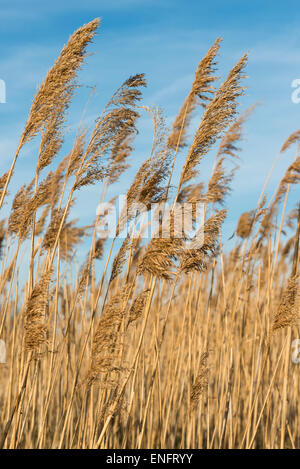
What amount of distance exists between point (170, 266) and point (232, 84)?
3.36ft

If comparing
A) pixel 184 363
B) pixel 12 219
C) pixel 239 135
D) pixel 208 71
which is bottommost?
pixel 184 363

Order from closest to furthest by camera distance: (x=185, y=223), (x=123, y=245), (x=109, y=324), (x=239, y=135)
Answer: (x=109, y=324), (x=185, y=223), (x=123, y=245), (x=239, y=135)

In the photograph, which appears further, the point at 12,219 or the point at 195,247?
the point at 12,219

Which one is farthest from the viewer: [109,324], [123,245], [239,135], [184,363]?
[184,363]

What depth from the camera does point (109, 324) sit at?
222 centimetres

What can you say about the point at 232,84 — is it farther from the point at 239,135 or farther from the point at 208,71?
the point at 239,135

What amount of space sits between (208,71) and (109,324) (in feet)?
4.82

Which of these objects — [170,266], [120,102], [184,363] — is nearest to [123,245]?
[170,266]

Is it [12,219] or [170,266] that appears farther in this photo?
[12,219]

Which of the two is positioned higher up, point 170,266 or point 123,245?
point 123,245

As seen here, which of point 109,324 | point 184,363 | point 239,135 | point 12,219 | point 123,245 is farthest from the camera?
point 184,363
